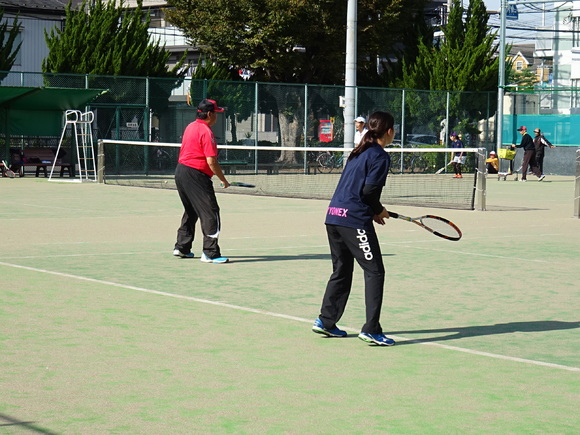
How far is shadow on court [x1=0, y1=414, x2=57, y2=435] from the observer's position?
4582 mm

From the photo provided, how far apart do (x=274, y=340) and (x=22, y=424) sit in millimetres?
2373

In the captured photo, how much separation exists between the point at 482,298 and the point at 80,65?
1026 inches

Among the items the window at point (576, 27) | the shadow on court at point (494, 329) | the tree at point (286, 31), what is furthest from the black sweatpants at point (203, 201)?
the window at point (576, 27)

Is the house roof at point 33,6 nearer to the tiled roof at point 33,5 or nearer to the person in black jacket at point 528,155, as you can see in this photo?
the tiled roof at point 33,5

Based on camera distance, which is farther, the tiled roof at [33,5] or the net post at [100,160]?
the tiled roof at [33,5]

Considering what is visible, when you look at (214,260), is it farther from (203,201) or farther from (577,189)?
(577,189)

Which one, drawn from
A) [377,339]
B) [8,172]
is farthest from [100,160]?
[377,339]

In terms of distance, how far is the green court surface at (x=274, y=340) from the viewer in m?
4.96

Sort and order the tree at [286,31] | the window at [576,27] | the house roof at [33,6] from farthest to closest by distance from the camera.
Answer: the window at [576,27], the house roof at [33,6], the tree at [286,31]

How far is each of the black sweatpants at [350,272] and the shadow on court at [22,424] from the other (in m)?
2.55

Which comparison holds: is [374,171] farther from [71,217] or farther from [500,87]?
[500,87]

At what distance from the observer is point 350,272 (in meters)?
6.90

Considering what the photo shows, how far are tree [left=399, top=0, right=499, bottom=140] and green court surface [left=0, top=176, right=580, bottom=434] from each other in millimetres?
24727

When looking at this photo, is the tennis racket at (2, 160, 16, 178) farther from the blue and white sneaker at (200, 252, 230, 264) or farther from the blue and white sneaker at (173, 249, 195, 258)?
the blue and white sneaker at (200, 252, 230, 264)
